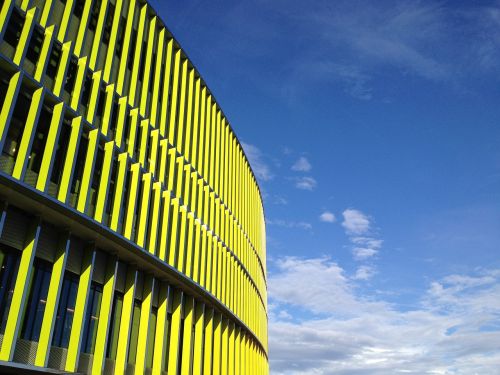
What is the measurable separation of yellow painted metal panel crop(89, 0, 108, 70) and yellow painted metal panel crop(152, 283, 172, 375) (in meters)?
12.0

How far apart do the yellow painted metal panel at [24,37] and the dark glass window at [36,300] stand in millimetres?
7630

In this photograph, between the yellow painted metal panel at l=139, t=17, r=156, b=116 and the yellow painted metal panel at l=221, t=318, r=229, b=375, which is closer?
the yellow painted metal panel at l=139, t=17, r=156, b=116

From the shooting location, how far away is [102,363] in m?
16.6

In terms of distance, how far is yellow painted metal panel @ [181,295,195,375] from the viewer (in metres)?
23.2

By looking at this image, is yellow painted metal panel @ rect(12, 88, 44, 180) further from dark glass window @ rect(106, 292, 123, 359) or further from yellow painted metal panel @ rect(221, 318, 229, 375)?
yellow painted metal panel @ rect(221, 318, 229, 375)

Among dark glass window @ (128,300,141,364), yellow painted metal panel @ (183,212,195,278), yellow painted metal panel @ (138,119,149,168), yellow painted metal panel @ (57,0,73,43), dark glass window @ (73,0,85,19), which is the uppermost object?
dark glass window @ (73,0,85,19)

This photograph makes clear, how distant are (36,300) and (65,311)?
4.74ft

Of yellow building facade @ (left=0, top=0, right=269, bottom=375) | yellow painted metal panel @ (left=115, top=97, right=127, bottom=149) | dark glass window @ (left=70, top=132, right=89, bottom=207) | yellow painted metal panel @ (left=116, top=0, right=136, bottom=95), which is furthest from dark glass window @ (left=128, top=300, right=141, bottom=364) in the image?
yellow painted metal panel @ (left=116, top=0, right=136, bottom=95)

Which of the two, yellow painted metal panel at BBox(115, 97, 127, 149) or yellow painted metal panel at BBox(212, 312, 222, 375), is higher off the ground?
yellow painted metal panel at BBox(115, 97, 127, 149)

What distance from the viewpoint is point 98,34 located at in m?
20.2

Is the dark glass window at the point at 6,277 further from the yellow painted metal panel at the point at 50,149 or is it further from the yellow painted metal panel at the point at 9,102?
the yellow painted metal panel at the point at 9,102

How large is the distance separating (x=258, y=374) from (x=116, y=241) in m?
27.0

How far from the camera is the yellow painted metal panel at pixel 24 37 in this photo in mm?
15523

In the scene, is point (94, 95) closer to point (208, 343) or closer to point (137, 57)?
point (137, 57)
